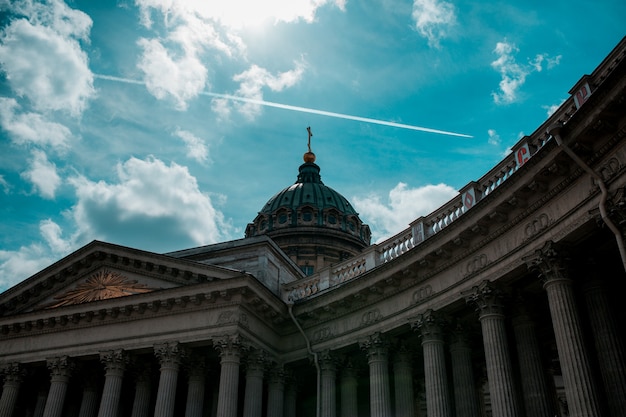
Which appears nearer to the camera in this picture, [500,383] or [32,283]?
[500,383]

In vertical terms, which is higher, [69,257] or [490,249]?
[69,257]

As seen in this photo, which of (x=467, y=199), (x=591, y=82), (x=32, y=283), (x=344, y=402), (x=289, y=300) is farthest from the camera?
(x=32, y=283)

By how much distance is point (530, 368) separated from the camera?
18656 millimetres

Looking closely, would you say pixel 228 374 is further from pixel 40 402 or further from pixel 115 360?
pixel 40 402

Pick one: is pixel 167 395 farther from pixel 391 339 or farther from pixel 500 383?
pixel 500 383

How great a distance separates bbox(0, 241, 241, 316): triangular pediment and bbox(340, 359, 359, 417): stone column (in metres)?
6.74

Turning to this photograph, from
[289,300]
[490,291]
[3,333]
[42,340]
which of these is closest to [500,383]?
[490,291]

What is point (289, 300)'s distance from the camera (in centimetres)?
2680

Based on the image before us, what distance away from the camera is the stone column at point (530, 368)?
714 inches

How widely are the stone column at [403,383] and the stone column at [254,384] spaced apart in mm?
5438

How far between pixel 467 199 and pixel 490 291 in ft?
10.9

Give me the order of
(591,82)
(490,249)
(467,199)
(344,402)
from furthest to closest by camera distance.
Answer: (344,402) → (467,199) → (490,249) → (591,82)

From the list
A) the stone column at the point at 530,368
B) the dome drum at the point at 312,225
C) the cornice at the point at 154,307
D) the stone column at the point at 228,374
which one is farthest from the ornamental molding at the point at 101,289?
the dome drum at the point at 312,225

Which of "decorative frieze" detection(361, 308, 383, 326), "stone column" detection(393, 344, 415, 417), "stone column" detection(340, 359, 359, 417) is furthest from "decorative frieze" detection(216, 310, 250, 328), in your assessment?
"stone column" detection(393, 344, 415, 417)
